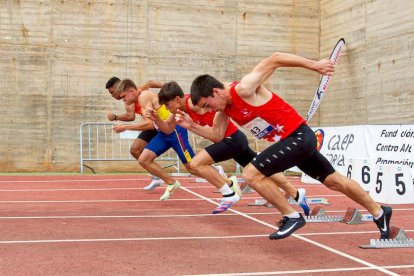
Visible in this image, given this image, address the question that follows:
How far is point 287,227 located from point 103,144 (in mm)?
11092

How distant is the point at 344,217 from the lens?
6969 millimetres

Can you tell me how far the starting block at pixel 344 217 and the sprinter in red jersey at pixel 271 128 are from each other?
1.39 m

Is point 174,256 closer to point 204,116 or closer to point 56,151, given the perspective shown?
point 204,116

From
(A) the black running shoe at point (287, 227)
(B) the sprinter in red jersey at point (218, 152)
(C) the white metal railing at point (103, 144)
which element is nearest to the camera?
(A) the black running shoe at point (287, 227)

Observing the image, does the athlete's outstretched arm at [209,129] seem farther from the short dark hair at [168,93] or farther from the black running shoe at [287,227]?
the black running shoe at [287,227]

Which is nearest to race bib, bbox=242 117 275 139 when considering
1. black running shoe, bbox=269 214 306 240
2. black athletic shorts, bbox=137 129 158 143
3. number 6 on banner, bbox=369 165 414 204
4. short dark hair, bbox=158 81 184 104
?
black running shoe, bbox=269 214 306 240

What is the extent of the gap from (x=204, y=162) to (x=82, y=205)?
7.09ft

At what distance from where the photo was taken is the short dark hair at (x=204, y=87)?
530 cm

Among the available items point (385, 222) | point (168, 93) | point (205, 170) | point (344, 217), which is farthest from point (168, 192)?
point (385, 222)

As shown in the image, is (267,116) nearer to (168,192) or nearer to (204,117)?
(204,117)

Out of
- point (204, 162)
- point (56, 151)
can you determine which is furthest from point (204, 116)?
point (56, 151)

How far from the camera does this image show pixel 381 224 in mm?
5434

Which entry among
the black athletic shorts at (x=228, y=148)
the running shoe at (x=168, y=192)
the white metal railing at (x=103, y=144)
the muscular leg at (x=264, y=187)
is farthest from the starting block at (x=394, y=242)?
the white metal railing at (x=103, y=144)

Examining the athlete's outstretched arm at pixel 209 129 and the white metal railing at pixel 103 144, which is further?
the white metal railing at pixel 103 144
